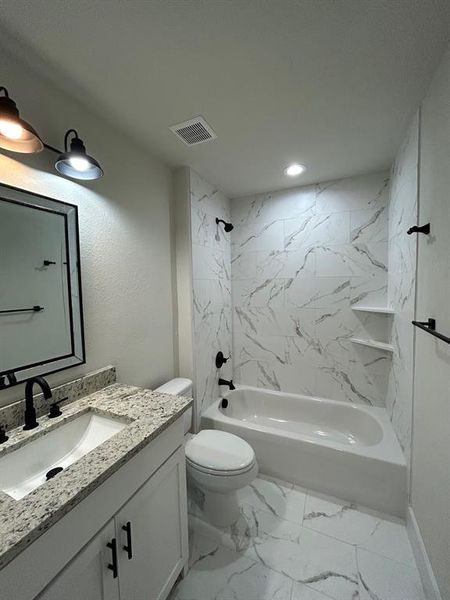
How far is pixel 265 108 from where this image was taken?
134cm

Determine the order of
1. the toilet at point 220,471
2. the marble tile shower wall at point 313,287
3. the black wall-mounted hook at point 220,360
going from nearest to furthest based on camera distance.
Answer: the toilet at point 220,471 → the marble tile shower wall at point 313,287 → the black wall-mounted hook at point 220,360

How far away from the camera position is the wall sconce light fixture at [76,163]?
109cm

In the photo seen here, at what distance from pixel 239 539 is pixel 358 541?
0.68 metres

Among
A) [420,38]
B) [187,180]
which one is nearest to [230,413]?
[187,180]

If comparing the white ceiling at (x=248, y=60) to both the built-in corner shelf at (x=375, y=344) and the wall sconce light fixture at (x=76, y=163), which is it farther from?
the built-in corner shelf at (x=375, y=344)

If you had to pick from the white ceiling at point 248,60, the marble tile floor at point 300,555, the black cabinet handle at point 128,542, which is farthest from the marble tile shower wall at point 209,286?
the black cabinet handle at point 128,542

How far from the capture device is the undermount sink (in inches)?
35.3

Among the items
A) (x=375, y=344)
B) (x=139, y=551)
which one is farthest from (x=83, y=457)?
(x=375, y=344)

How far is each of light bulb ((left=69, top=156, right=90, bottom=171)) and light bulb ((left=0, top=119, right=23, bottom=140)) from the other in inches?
8.3

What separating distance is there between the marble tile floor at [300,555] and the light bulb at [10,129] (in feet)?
6.82

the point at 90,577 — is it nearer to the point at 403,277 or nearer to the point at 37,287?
the point at 37,287

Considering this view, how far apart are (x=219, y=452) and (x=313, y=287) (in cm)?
161

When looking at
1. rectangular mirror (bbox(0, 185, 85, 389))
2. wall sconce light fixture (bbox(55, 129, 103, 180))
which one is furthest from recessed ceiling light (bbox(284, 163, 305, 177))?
rectangular mirror (bbox(0, 185, 85, 389))

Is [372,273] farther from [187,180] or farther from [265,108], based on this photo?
[187,180]
